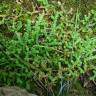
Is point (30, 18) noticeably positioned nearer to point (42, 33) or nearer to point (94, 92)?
point (42, 33)

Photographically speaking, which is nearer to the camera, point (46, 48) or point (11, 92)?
point (11, 92)

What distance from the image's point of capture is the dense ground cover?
8.88ft

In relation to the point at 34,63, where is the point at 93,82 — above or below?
below

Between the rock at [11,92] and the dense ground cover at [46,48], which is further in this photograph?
the dense ground cover at [46,48]

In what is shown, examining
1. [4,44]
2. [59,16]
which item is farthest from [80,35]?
[4,44]

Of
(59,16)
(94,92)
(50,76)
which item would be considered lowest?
(94,92)

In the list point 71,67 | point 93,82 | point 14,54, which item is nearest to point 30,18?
point 14,54

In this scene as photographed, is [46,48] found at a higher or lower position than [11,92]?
higher

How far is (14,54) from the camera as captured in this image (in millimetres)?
2711

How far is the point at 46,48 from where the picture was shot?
2762 mm

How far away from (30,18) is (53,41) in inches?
12.0

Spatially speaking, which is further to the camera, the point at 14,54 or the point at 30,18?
the point at 30,18

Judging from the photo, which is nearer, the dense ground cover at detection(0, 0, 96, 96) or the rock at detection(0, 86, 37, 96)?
the rock at detection(0, 86, 37, 96)

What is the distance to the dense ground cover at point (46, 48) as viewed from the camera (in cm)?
271
